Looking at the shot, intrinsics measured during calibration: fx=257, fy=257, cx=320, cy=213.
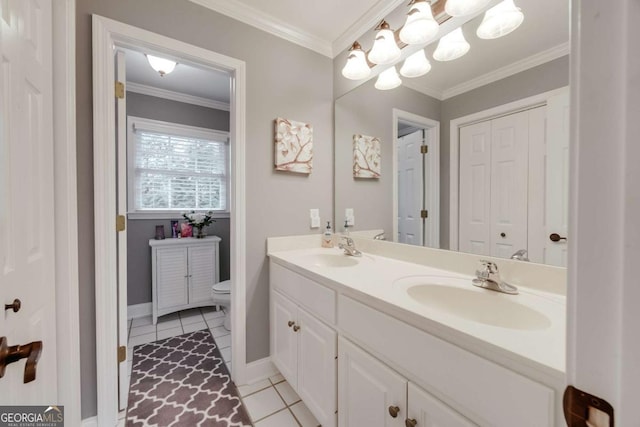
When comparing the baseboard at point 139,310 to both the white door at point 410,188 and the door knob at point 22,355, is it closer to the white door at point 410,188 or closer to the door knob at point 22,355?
the door knob at point 22,355

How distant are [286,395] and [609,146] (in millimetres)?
1876

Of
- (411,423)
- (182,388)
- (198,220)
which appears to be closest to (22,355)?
(411,423)

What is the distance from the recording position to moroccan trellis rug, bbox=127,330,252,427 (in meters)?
1.41

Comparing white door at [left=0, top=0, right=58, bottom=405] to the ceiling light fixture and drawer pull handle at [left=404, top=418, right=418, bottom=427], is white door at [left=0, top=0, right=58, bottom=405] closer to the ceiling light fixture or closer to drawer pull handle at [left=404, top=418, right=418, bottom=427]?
drawer pull handle at [left=404, top=418, right=418, bottom=427]

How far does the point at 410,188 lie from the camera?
5.24ft

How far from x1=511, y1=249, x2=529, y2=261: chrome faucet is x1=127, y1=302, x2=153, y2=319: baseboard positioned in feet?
10.6

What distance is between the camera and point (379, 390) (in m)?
0.94

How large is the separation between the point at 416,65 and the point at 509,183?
0.86 m

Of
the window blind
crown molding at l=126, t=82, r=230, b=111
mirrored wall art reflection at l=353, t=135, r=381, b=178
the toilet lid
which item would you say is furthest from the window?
mirrored wall art reflection at l=353, t=135, r=381, b=178

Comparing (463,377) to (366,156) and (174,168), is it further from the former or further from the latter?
(174,168)

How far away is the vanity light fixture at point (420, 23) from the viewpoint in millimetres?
1336

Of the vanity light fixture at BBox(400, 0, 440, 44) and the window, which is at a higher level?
the vanity light fixture at BBox(400, 0, 440, 44)

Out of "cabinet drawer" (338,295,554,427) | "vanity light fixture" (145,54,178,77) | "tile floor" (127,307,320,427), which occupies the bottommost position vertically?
"tile floor" (127,307,320,427)

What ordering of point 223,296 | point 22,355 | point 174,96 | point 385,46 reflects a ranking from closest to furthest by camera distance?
point 22,355 → point 385,46 → point 223,296 → point 174,96
